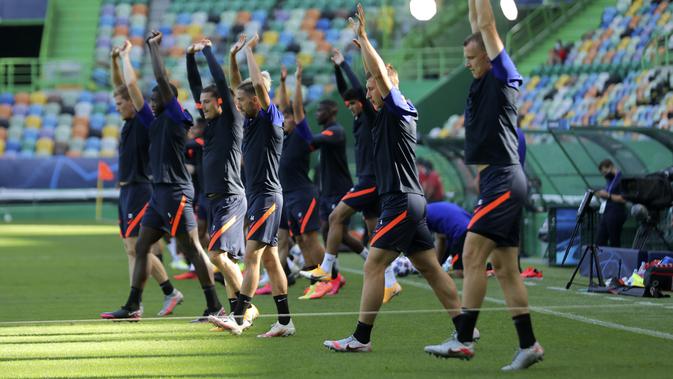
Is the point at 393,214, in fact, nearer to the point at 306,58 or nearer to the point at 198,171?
the point at 198,171

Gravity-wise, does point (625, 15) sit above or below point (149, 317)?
above

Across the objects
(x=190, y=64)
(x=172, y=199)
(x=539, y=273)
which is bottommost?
(x=539, y=273)

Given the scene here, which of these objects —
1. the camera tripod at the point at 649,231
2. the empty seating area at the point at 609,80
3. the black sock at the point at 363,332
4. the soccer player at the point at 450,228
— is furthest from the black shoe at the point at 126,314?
the empty seating area at the point at 609,80

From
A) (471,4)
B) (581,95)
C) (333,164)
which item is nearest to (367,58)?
(471,4)

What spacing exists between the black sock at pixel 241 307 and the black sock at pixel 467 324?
2.47m

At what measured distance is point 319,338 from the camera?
378 inches

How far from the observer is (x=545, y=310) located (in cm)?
1154

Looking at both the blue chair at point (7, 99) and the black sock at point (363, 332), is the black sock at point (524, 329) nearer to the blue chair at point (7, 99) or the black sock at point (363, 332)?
the black sock at point (363, 332)

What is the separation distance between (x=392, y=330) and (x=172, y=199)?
235 centimetres

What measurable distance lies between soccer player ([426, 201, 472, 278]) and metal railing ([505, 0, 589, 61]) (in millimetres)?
19248

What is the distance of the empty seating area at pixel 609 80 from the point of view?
25220 millimetres

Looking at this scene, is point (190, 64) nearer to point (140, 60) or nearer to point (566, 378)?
point (566, 378)

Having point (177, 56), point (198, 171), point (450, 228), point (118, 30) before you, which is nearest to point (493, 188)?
point (450, 228)

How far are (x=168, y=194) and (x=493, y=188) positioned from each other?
3.91 meters
